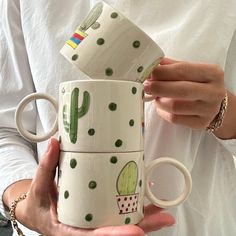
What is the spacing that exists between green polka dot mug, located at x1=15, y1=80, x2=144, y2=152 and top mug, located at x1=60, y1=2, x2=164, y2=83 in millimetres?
21

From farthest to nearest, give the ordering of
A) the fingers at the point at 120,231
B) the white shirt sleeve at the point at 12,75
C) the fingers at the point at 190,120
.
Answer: the white shirt sleeve at the point at 12,75
the fingers at the point at 190,120
the fingers at the point at 120,231

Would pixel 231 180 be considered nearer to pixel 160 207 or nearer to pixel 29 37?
pixel 160 207

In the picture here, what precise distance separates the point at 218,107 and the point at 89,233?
217mm

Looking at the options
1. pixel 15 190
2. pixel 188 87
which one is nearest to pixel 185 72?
pixel 188 87

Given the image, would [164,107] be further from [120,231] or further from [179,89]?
[120,231]

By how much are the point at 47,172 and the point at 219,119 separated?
0.23 meters

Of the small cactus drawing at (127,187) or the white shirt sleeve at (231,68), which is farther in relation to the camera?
the white shirt sleeve at (231,68)

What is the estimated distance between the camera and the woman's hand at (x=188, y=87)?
398mm

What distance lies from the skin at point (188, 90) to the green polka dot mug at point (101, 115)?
56 millimetres

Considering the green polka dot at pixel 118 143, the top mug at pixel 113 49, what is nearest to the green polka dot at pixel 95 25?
the top mug at pixel 113 49

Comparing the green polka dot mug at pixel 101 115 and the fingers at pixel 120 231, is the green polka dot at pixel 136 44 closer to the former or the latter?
the green polka dot mug at pixel 101 115

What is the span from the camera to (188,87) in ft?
1.30

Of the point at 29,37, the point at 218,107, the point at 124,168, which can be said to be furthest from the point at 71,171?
the point at 29,37

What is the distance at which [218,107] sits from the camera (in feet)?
1.45
